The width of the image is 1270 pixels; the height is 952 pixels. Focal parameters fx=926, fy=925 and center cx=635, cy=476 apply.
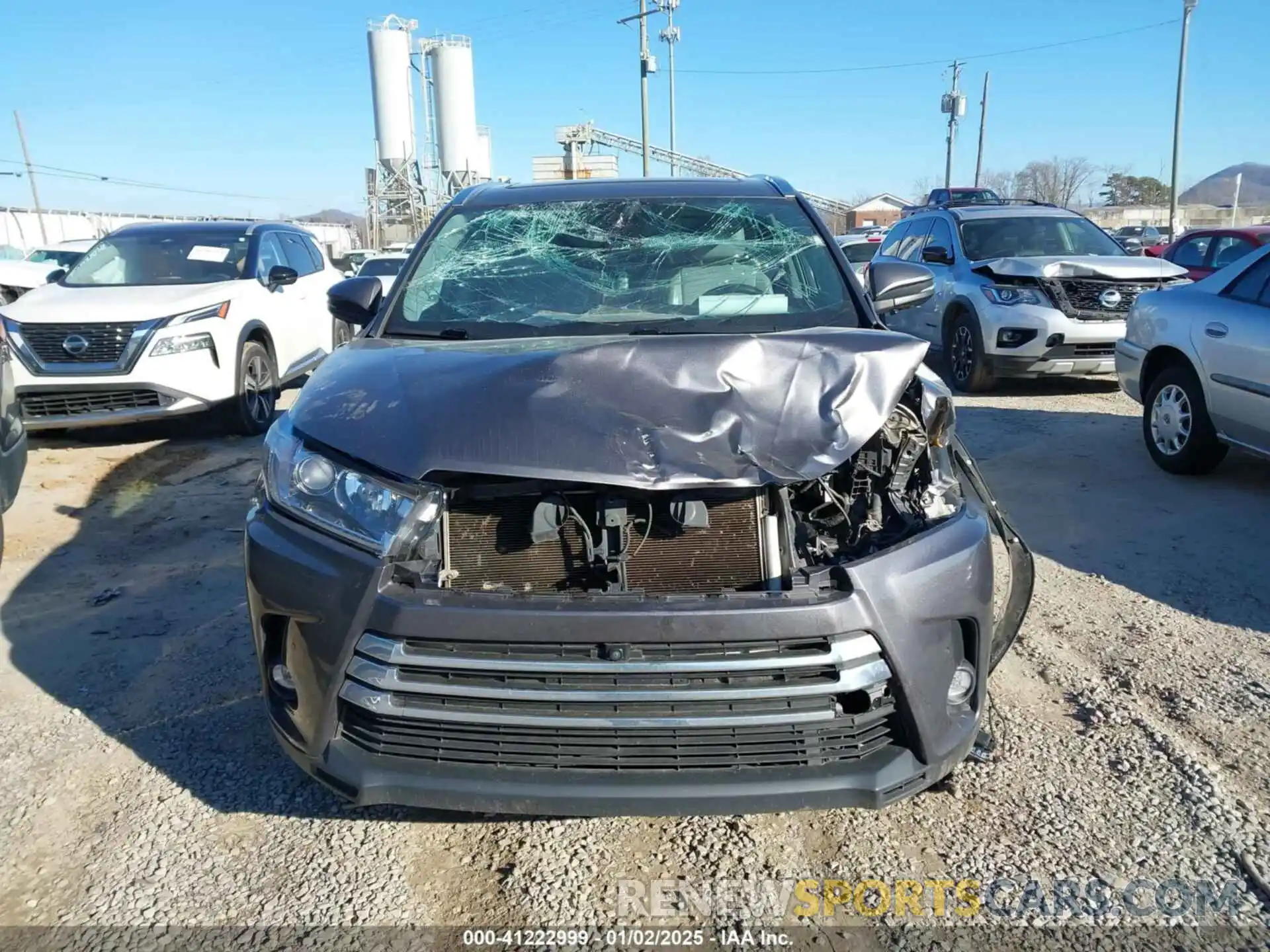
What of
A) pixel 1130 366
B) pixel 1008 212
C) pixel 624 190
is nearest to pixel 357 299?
pixel 624 190

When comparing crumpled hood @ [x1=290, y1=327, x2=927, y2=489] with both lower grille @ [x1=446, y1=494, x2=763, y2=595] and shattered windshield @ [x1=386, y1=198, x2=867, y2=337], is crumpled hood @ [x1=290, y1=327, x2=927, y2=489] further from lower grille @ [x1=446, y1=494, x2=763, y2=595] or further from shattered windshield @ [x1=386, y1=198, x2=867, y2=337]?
shattered windshield @ [x1=386, y1=198, x2=867, y2=337]

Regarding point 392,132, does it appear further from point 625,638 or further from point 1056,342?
point 625,638

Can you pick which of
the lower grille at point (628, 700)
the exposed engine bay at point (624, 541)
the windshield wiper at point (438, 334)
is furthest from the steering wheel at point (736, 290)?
the lower grille at point (628, 700)

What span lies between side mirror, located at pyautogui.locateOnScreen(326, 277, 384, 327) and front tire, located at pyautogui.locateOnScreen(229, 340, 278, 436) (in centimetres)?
411

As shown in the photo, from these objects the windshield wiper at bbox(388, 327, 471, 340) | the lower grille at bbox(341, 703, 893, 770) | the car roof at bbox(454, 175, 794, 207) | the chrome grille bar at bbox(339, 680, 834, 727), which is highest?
the car roof at bbox(454, 175, 794, 207)

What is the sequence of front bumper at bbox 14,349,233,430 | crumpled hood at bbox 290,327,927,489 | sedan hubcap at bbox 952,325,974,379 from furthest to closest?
sedan hubcap at bbox 952,325,974,379, front bumper at bbox 14,349,233,430, crumpled hood at bbox 290,327,927,489

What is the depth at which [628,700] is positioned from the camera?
2.08m

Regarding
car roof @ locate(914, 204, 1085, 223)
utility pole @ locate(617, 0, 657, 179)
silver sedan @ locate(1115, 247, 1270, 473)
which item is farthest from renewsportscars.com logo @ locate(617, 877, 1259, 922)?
utility pole @ locate(617, 0, 657, 179)

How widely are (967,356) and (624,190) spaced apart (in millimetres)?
6039

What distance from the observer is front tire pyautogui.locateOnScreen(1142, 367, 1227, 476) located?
558cm

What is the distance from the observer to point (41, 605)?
13.9 feet

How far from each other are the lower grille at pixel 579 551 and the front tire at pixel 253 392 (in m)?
5.76

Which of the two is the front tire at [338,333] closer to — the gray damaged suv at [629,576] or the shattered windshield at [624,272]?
the shattered windshield at [624,272]

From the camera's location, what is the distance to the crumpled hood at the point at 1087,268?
830 centimetres
